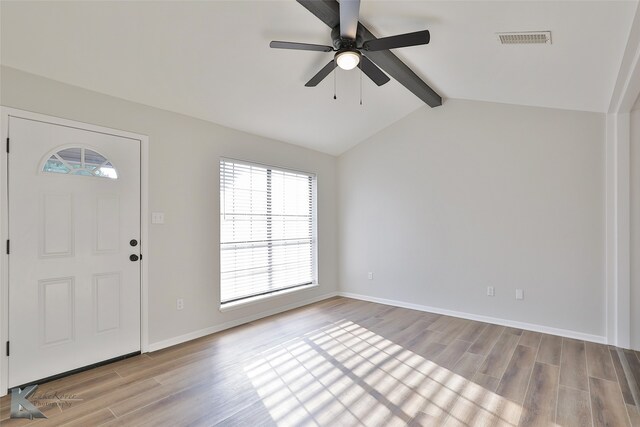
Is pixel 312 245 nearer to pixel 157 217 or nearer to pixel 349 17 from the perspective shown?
pixel 157 217

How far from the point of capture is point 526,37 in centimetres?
252

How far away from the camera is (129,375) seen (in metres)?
2.74

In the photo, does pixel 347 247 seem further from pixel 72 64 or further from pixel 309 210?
pixel 72 64

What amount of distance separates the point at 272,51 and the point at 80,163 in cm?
201

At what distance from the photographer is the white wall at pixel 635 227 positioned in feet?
10.5

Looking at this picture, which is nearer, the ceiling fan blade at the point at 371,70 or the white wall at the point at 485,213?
the ceiling fan blade at the point at 371,70

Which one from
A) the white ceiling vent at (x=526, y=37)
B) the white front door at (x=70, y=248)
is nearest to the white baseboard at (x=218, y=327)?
the white front door at (x=70, y=248)

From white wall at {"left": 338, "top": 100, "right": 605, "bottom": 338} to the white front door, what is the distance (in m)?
3.42

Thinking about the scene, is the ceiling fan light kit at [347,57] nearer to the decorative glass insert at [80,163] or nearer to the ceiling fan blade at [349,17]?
the ceiling fan blade at [349,17]

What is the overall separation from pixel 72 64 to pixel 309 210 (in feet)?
11.5

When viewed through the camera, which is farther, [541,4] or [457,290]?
[457,290]

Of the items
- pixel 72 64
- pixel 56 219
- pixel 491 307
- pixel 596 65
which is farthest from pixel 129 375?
pixel 596 65

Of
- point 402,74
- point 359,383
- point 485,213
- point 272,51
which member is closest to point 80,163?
point 272,51

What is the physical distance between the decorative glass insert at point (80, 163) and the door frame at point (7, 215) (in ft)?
0.73
